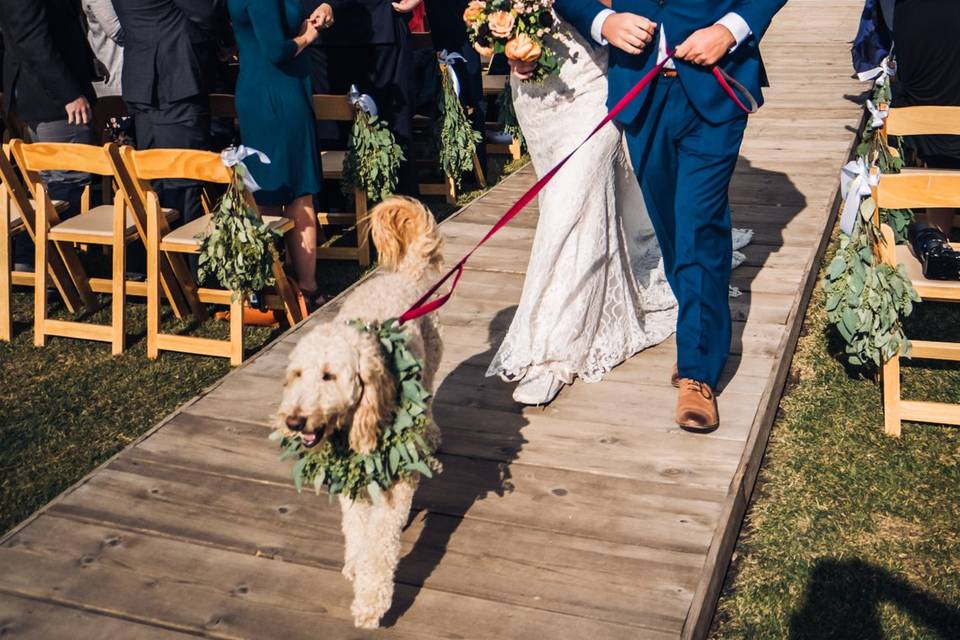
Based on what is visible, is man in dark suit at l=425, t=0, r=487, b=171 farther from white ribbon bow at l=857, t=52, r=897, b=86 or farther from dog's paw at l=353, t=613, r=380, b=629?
dog's paw at l=353, t=613, r=380, b=629

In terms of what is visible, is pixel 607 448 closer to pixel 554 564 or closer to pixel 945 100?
pixel 554 564

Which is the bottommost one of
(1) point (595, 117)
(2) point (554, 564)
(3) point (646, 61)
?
(2) point (554, 564)

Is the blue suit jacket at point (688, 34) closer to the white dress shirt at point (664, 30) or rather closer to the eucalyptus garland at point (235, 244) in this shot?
the white dress shirt at point (664, 30)

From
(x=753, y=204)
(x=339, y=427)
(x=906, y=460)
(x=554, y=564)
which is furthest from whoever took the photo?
(x=753, y=204)

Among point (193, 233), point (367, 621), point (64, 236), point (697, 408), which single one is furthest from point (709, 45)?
point (64, 236)

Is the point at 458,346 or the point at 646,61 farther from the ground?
the point at 646,61

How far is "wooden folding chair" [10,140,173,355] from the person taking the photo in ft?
19.1

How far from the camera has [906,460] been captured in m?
4.52

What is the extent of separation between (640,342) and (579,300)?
57 centimetres

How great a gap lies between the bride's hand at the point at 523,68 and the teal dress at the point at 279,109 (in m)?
2.01

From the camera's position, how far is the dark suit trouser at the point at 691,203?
426cm

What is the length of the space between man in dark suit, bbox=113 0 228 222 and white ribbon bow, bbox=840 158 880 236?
3.89m

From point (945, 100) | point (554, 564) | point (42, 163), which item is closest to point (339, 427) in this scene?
point (554, 564)

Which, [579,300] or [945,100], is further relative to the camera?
[945,100]
